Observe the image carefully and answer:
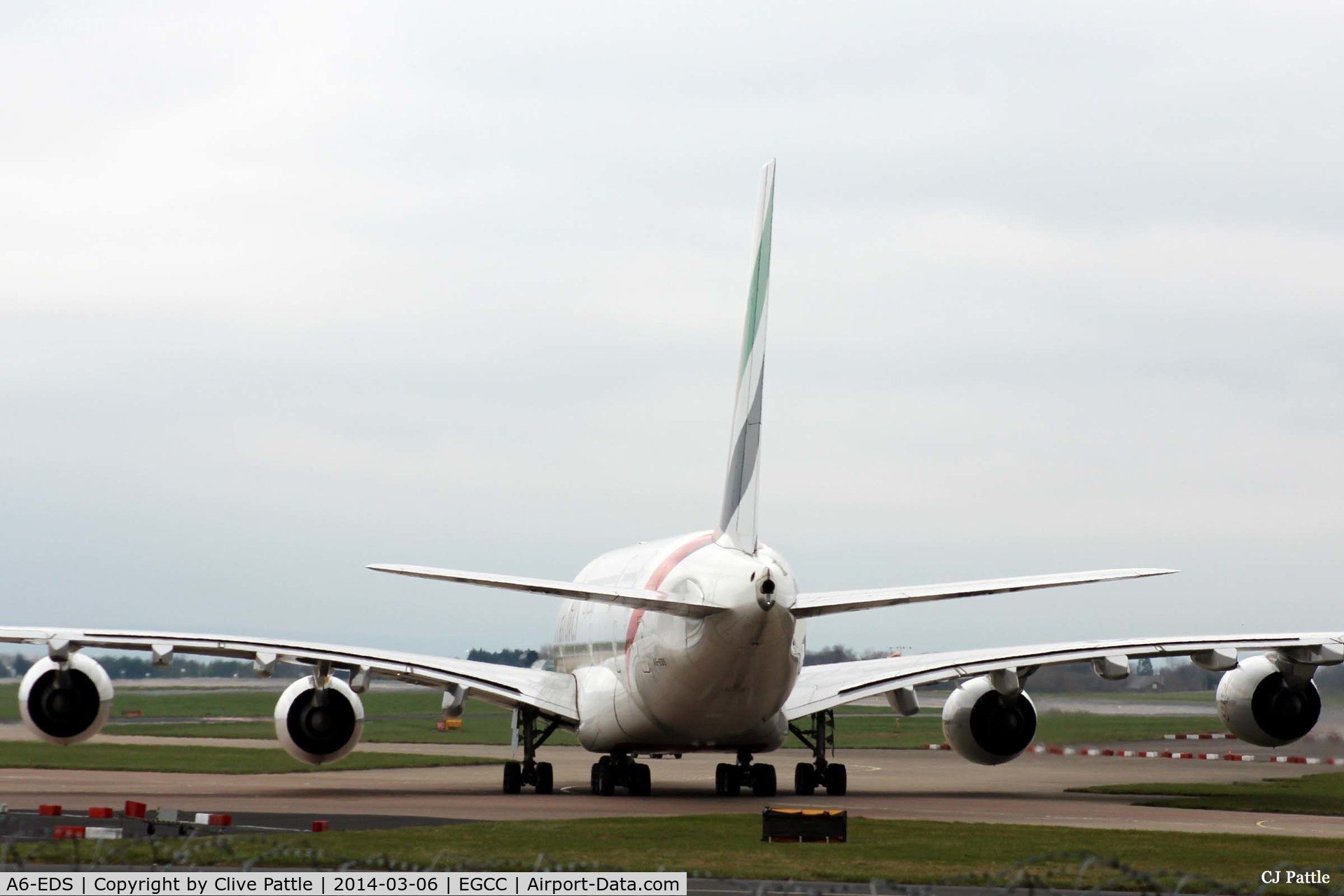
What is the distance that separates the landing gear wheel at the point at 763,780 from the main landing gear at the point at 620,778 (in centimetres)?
189

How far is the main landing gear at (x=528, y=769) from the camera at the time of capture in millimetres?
30719

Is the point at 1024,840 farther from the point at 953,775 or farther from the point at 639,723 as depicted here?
the point at 953,775

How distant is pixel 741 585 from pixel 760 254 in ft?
21.6

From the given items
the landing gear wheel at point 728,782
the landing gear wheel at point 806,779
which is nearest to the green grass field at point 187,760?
the landing gear wheel at point 728,782

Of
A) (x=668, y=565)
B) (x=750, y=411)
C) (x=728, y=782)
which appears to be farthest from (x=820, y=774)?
(x=750, y=411)

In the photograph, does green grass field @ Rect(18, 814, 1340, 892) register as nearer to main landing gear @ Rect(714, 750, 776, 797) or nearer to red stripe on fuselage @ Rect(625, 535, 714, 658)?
red stripe on fuselage @ Rect(625, 535, 714, 658)

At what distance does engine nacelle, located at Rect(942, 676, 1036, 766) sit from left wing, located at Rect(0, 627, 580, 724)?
6.93 metres

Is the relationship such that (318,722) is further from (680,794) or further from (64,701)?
(680,794)

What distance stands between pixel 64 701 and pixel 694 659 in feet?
34.4

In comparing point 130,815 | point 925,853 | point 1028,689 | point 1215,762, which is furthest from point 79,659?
point 1028,689

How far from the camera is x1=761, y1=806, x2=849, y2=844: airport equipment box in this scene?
20750 mm

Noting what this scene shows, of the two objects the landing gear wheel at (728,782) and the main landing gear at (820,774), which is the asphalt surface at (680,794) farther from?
the landing gear wheel at (728,782)

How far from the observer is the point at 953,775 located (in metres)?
39.2

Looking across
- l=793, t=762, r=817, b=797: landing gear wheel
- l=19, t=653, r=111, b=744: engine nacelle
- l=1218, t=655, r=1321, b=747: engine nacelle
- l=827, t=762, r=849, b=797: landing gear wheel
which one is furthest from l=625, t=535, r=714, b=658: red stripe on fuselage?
l=1218, t=655, r=1321, b=747: engine nacelle
